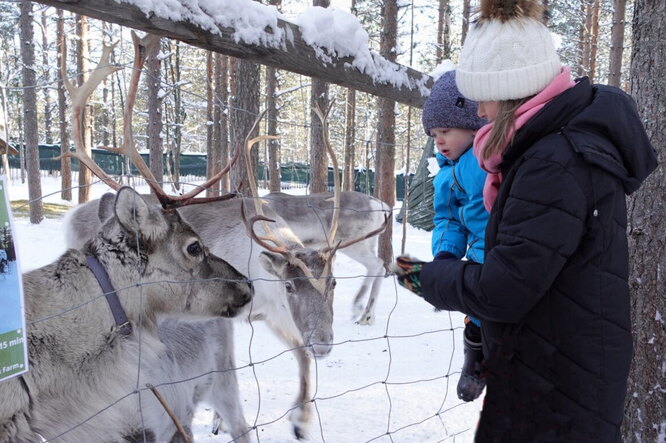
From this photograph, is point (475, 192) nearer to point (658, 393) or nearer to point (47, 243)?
point (658, 393)

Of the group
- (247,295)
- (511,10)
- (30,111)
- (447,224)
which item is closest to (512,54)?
(511,10)

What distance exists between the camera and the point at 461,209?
7.76 feet

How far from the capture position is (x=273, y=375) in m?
5.04

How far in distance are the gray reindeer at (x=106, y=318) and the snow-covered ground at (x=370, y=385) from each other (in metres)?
0.59

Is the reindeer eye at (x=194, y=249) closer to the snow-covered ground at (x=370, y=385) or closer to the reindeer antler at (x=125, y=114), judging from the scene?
the reindeer antler at (x=125, y=114)

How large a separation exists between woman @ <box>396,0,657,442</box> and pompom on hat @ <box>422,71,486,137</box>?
73cm

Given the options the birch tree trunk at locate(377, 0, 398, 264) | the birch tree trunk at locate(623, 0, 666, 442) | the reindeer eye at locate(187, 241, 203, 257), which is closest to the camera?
the reindeer eye at locate(187, 241, 203, 257)

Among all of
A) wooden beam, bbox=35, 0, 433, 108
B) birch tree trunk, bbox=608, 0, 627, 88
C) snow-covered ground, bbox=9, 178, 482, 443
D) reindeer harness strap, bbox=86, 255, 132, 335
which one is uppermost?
birch tree trunk, bbox=608, 0, 627, 88

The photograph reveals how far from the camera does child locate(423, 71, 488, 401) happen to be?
90.8 inches

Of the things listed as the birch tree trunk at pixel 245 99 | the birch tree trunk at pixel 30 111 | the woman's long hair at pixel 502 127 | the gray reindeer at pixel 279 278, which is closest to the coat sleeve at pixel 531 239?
the woman's long hair at pixel 502 127

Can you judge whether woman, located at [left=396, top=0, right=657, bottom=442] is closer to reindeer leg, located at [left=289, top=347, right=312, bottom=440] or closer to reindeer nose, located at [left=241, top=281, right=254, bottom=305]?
reindeer nose, located at [left=241, top=281, right=254, bottom=305]

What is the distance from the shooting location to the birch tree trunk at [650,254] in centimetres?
265

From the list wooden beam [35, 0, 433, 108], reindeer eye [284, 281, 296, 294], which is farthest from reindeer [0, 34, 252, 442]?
reindeer eye [284, 281, 296, 294]

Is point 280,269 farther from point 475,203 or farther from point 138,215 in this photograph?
point 475,203
